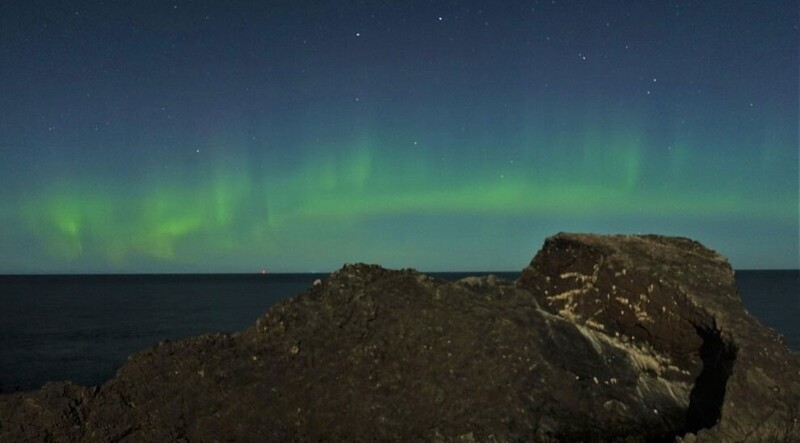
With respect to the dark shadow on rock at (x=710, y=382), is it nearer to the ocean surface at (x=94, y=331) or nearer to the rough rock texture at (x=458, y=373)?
the rough rock texture at (x=458, y=373)

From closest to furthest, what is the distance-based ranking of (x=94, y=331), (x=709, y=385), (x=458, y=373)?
1. (x=458, y=373)
2. (x=709, y=385)
3. (x=94, y=331)

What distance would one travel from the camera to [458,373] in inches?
425

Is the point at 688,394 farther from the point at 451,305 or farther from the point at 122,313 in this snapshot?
the point at 122,313

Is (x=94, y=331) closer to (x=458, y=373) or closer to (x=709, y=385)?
(x=458, y=373)

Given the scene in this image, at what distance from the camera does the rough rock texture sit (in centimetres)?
995

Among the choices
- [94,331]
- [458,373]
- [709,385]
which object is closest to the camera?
[458,373]

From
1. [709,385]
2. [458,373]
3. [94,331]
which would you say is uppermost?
[458,373]

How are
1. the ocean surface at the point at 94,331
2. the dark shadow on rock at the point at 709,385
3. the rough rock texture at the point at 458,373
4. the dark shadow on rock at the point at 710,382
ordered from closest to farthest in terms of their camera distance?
the rough rock texture at the point at 458,373 < the dark shadow on rock at the point at 709,385 < the dark shadow on rock at the point at 710,382 < the ocean surface at the point at 94,331

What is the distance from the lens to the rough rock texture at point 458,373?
9945mm

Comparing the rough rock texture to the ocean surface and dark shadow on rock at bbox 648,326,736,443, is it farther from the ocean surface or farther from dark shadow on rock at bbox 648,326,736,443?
the ocean surface

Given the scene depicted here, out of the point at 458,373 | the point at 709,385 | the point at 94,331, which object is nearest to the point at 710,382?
the point at 709,385

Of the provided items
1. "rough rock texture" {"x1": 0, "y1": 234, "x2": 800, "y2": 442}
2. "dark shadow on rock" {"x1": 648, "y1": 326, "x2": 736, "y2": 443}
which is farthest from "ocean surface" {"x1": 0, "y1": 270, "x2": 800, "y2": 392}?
"dark shadow on rock" {"x1": 648, "y1": 326, "x2": 736, "y2": 443}

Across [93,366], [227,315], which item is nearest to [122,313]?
[227,315]

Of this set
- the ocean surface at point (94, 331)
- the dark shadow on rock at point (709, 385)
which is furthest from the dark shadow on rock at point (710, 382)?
the ocean surface at point (94, 331)
